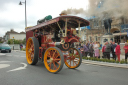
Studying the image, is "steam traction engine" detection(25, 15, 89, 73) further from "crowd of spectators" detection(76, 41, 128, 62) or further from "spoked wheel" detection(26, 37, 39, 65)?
"crowd of spectators" detection(76, 41, 128, 62)

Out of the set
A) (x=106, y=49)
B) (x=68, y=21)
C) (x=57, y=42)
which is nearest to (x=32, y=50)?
(x=57, y=42)

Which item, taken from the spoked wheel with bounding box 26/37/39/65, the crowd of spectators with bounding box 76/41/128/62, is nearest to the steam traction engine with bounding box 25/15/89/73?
the spoked wheel with bounding box 26/37/39/65

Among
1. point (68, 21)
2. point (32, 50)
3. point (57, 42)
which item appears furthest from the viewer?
point (32, 50)

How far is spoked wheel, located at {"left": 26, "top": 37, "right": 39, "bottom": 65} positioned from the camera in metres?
7.89

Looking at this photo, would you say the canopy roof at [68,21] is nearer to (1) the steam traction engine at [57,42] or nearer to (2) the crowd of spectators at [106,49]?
Answer: (1) the steam traction engine at [57,42]

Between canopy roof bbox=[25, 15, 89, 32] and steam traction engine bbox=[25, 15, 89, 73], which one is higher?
canopy roof bbox=[25, 15, 89, 32]

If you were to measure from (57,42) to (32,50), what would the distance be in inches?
89.5

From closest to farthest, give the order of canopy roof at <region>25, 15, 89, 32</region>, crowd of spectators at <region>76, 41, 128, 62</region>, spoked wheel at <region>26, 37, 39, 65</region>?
canopy roof at <region>25, 15, 89, 32</region> < spoked wheel at <region>26, 37, 39, 65</region> < crowd of spectators at <region>76, 41, 128, 62</region>

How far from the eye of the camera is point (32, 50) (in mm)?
8555

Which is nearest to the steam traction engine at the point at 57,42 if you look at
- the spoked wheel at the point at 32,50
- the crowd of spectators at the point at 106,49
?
the spoked wheel at the point at 32,50

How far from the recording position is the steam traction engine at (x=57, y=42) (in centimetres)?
646

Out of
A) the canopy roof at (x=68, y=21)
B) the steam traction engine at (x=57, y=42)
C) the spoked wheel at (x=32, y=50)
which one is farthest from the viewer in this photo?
the spoked wheel at (x=32, y=50)

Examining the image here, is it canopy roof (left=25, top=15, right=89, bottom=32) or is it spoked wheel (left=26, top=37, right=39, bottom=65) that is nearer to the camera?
canopy roof (left=25, top=15, right=89, bottom=32)

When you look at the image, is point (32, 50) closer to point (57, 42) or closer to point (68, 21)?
point (57, 42)
